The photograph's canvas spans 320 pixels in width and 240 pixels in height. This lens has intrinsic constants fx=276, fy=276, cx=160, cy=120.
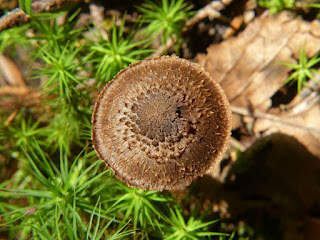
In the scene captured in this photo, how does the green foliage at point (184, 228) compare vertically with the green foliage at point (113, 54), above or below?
below

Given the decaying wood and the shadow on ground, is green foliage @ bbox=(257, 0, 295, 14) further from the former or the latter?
the decaying wood

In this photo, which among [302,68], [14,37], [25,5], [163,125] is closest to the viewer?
[163,125]

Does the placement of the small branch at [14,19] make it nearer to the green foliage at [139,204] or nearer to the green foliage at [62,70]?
the green foliage at [62,70]

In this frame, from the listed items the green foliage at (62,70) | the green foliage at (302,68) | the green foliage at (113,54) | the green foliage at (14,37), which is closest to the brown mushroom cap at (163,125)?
the green foliage at (113,54)

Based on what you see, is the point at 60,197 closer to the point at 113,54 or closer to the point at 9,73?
the point at 113,54

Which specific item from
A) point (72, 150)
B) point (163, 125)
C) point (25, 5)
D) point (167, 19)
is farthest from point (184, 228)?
point (25, 5)

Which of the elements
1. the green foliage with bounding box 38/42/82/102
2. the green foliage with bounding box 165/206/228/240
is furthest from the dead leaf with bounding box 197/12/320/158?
the green foliage with bounding box 38/42/82/102
